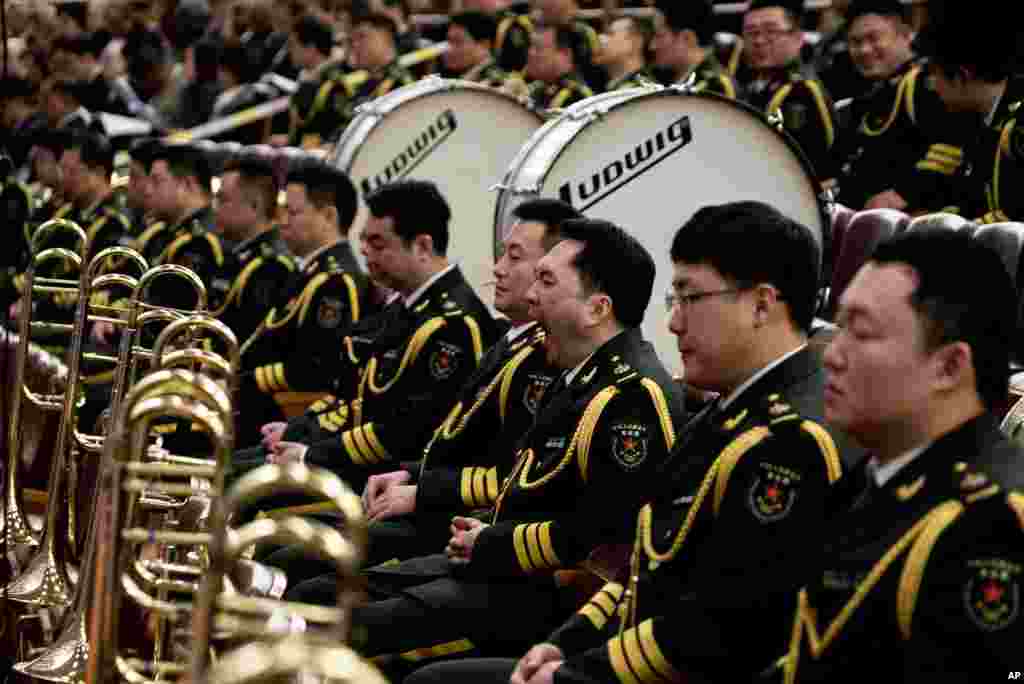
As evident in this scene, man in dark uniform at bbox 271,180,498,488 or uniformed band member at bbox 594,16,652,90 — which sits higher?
uniformed band member at bbox 594,16,652,90

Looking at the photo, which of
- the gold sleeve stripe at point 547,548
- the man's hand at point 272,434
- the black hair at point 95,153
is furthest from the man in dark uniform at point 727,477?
the black hair at point 95,153

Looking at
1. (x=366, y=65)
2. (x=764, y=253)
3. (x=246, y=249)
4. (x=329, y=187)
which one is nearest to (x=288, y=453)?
(x=329, y=187)

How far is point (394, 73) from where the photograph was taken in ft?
27.4

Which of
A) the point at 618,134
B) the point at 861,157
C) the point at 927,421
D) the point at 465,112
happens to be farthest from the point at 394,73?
the point at 927,421

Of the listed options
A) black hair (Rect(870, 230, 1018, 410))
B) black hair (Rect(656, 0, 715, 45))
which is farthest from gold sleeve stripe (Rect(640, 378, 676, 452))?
black hair (Rect(656, 0, 715, 45))

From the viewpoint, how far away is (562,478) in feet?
9.86

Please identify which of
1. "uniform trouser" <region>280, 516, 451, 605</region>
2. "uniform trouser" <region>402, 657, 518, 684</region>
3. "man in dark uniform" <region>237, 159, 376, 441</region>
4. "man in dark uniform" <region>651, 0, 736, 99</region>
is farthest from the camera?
"man in dark uniform" <region>651, 0, 736, 99</region>

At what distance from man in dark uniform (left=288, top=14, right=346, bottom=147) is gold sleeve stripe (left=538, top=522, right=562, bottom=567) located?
5934mm

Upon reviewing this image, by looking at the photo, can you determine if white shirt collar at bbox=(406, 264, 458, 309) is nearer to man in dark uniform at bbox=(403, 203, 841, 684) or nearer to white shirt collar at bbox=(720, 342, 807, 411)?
man in dark uniform at bbox=(403, 203, 841, 684)

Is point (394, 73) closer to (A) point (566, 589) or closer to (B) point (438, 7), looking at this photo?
(B) point (438, 7)

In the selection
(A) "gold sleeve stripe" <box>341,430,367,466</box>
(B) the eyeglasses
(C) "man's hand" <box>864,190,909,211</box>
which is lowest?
(A) "gold sleeve stripe" <box>341,430,367,466</box>

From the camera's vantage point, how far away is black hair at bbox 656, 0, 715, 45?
21.9 feet

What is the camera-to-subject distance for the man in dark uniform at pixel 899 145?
496 cm

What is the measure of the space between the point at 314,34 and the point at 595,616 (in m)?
7.27
